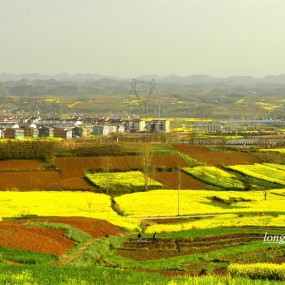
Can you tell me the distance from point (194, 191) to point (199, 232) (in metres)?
32.3

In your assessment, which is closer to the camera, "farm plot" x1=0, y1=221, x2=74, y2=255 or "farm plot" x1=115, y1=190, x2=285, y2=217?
"farm plot" x1=0, y1=221, x2=74, y2=255

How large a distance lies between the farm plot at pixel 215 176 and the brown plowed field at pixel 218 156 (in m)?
7.11

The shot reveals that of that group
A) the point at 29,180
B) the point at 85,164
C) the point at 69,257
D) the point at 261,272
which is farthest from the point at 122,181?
the point at 261,272

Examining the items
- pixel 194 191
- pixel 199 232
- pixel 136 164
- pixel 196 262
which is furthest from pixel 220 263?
pixel 136 164

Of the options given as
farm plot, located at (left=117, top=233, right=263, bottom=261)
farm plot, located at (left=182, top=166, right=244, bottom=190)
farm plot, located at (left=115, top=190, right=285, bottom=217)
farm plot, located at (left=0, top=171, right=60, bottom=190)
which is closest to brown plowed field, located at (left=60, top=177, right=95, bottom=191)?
farm plot, located at (left=0, top=171, right=60, bottom=190)

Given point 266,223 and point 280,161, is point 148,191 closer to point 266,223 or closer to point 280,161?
point 266,223

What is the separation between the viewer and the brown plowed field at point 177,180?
78.0 meters

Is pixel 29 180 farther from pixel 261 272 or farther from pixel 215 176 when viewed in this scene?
pixel 261 272

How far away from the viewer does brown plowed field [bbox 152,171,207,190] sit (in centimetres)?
7800

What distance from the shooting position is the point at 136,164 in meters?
90.6

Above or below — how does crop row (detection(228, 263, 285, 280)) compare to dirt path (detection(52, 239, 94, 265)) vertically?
above

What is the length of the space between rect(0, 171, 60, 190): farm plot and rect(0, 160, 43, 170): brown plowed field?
2.96 metres

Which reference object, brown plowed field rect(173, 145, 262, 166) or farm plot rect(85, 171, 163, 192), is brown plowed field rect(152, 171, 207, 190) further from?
brown plowed field rect(173, 145, 262, 166)

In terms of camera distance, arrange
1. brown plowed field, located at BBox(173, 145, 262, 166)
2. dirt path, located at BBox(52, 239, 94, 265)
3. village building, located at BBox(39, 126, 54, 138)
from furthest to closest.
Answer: village building, located at BBox(39, 126, 54, 138) → brown plowed field, located at BBox(173, 145, 262, 166) → dirt path, located at BBox(52, 239, 94, 265)
